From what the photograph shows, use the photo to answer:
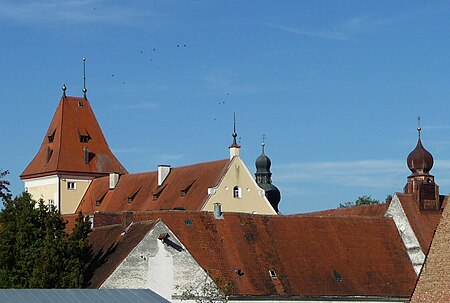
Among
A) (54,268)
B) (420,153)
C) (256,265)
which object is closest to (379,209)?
(420,153)

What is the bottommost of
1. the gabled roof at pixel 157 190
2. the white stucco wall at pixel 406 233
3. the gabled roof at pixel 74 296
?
the gabled roof at pixel 74 296

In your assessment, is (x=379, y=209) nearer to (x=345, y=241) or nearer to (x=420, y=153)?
(x=420, y=153)

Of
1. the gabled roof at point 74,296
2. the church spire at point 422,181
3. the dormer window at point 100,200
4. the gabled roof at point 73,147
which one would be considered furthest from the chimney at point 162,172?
the gabled roof at point 74,296

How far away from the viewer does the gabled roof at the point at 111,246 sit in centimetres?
5634

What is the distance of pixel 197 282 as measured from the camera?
186ft

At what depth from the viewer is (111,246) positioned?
5947 centimetres

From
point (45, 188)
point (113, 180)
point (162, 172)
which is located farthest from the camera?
point (45, 188)

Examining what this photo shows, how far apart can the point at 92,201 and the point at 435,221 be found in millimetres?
33272

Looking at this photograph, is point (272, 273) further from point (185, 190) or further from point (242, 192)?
point (185, 190)

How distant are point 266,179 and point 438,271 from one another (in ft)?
183

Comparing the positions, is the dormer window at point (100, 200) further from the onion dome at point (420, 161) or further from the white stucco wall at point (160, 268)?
the white stucco wall at point (160, 268)

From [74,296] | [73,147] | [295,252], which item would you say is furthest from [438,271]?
[73,147]

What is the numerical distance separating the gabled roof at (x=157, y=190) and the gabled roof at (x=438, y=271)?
36688mm

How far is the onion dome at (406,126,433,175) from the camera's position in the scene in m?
73.9
